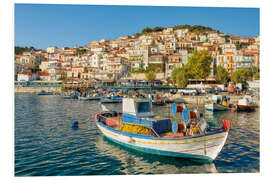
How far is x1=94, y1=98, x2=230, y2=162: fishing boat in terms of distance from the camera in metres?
7.27

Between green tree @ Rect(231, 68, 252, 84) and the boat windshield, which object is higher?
green tree @ Rect(231, 68, 252, 84)

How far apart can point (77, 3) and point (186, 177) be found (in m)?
6.86

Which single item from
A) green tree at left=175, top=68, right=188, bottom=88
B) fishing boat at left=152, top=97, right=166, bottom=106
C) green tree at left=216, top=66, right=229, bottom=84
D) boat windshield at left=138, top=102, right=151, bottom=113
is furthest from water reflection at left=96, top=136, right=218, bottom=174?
green tree at left=216, top=66, right=229, bottom=84

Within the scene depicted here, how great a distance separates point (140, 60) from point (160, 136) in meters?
45.6

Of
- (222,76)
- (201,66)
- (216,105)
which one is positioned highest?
(201,66)

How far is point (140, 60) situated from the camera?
5319cm

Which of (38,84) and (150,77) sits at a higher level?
(150,77)

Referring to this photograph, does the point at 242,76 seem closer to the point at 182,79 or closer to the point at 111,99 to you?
the point at 182,79

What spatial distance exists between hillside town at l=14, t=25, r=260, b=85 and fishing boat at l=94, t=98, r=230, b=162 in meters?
31.1

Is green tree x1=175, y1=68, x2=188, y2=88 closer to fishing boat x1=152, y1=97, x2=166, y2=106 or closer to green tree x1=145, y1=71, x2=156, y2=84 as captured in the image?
green tree x1=145, y1=71, x2=156, y2=84

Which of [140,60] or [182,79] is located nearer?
[182,79]

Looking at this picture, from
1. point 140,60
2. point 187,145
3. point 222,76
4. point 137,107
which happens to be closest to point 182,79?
point 222,76
